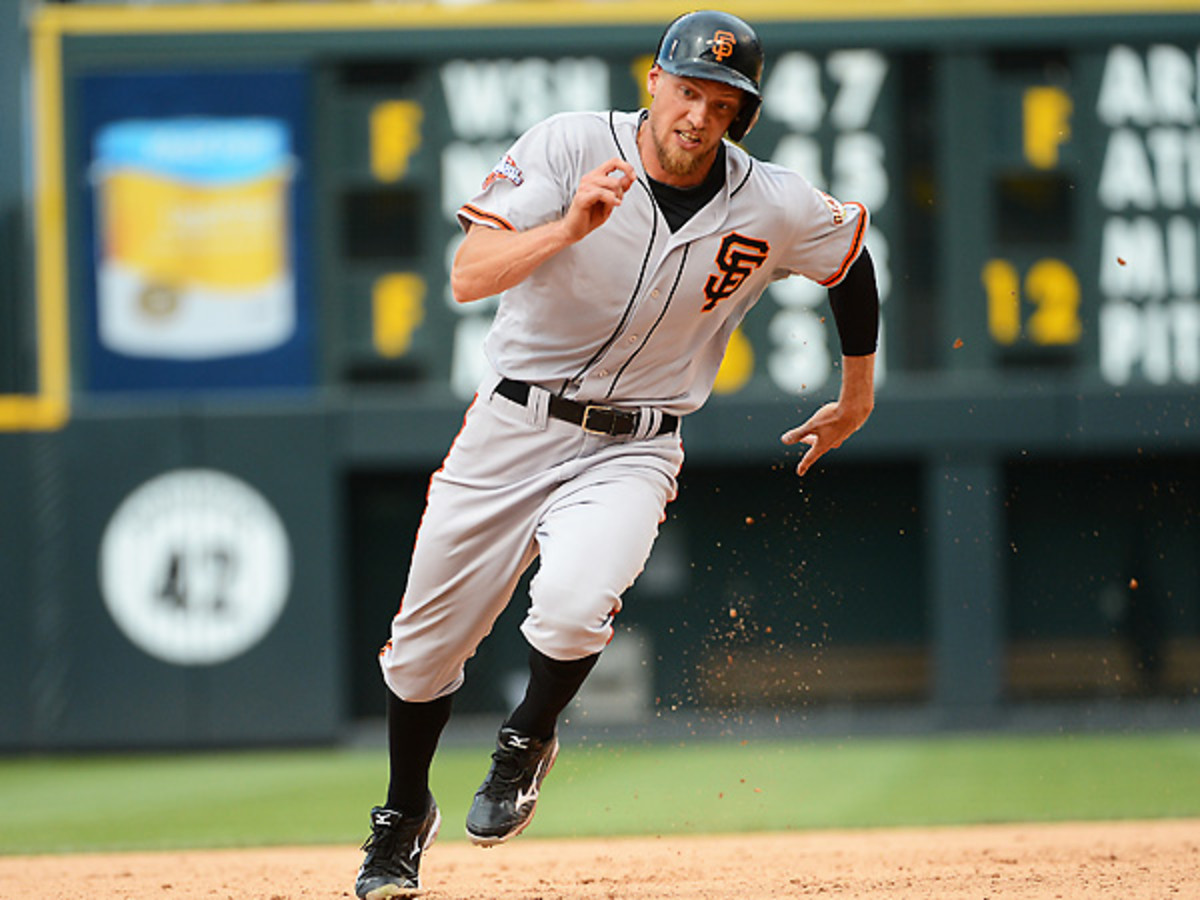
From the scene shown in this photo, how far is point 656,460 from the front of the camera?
148 inches

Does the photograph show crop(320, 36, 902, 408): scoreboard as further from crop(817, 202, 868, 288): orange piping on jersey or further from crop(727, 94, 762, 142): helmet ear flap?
crop(727, 94, 762, 142): helmet ear flap

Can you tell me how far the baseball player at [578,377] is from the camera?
3494 millimetres

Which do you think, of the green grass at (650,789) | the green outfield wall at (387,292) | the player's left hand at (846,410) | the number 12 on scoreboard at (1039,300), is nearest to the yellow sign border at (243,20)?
the green outfield wall at (387,292)

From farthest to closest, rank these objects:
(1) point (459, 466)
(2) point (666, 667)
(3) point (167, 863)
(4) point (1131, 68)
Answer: (2) point (666, 667) < (4) point (1131, 68) < (3) point (167, 863) < (1) point (459, 466)

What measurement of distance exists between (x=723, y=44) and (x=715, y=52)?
0.08ft

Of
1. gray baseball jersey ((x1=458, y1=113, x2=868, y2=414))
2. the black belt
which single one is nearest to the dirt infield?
the black belt

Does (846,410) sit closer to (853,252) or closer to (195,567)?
(853,252)

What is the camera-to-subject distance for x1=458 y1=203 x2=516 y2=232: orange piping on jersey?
342 cm

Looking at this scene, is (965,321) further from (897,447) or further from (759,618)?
(759,618)

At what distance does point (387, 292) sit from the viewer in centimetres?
1054

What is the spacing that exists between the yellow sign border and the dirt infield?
18.1ft

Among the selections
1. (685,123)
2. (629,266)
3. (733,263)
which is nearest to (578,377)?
(629,266)

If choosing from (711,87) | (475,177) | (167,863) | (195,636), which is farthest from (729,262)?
(195,636)

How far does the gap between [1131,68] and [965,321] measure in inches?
66.6
